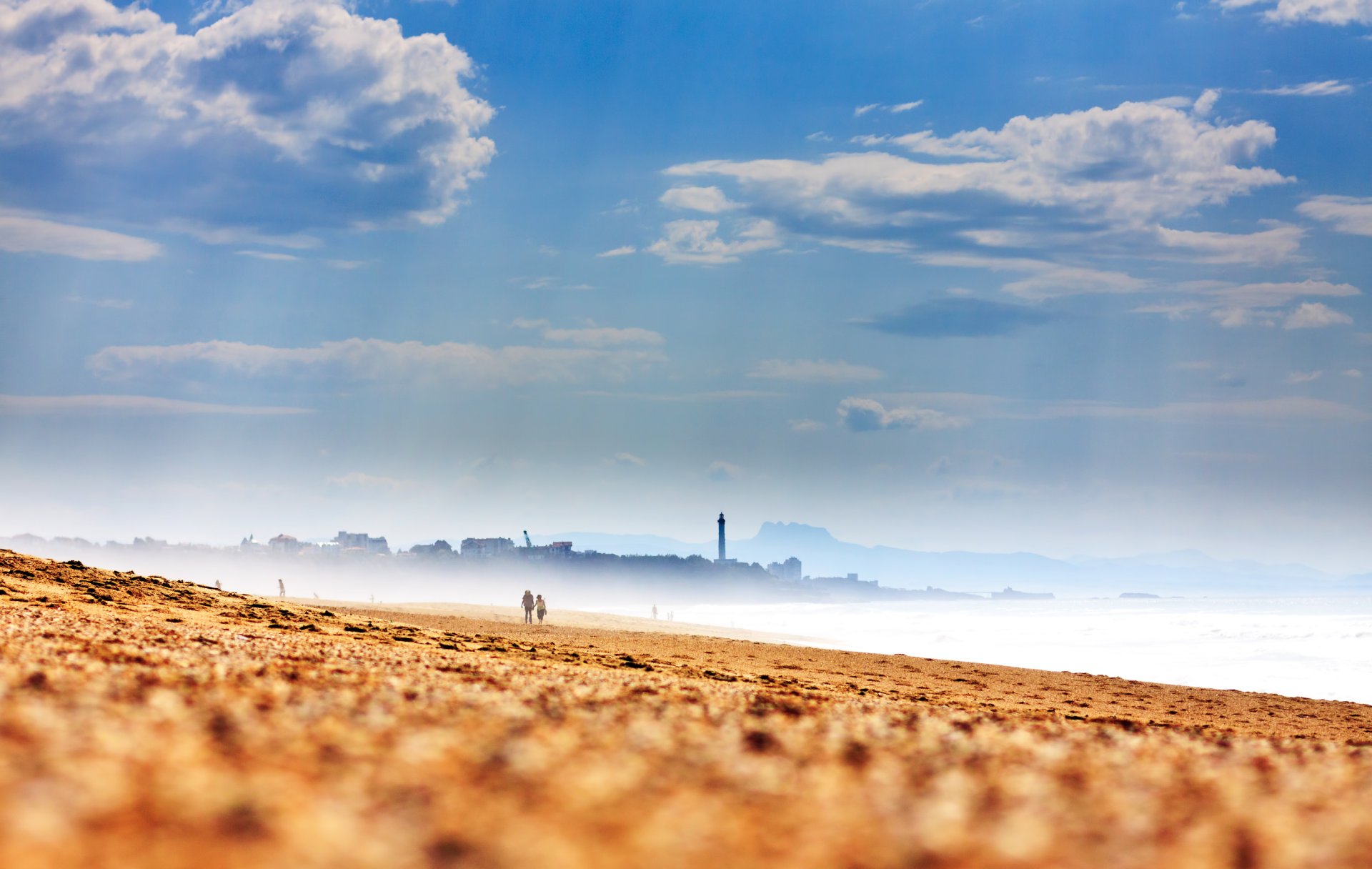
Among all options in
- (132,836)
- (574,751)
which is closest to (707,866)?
(132,836)

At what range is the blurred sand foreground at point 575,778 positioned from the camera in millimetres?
4188

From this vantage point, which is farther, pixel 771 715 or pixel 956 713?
pixel 956 713

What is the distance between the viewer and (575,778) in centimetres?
560

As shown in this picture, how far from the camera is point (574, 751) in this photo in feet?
21.8

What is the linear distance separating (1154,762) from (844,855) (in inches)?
186

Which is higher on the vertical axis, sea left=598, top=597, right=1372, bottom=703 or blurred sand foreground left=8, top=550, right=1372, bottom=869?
blurred sand foreground left=8, top=550, right=1372, bottom=869

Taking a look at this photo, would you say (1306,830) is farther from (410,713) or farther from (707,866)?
(410,713)

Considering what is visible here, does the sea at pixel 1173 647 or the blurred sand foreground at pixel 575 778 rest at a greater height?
the blurred sand foreground at pixel 575 778

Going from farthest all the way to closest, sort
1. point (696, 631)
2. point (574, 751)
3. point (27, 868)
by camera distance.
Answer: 1. point (696, 631)
2. point (574, 751)
3. point (27, 868)

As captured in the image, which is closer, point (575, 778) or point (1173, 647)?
point (575, 778)

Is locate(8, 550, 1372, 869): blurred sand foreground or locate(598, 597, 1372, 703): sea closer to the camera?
locate(8, 550, 1372, 869): blurred sand foreground

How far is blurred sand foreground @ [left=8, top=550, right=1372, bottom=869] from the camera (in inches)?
165

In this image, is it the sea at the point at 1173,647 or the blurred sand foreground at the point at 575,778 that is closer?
the blurred sand foreground at the point at 575,778

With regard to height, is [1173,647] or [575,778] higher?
[575,778]
